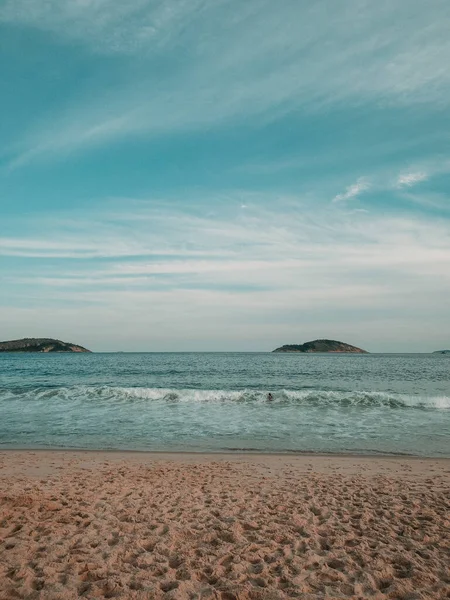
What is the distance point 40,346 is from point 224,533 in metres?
183

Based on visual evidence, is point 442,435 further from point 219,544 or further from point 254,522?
point 219,544

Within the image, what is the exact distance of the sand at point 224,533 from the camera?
5023mm

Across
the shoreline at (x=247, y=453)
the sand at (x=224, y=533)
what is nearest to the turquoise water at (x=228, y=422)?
the shoreline at (x=247, y=453)

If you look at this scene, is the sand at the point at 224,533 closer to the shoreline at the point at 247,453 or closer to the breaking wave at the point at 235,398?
the shoreline at the point at 247,453

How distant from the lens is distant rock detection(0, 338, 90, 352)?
167125 mm

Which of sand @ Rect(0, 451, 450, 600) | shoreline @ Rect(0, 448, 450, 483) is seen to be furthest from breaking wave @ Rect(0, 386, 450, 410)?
sand @ Rect(0, 451, 450, 600)

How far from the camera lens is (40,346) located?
171 meters

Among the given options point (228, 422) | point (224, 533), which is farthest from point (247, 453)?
point (224, 533)

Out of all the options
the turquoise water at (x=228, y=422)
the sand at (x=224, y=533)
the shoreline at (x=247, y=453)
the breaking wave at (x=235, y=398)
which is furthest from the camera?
the breaking wave at (x=235, y=398)

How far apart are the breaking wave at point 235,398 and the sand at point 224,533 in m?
15.5

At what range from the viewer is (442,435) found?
1614cm

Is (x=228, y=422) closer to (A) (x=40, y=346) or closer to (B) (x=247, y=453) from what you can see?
(B) (x=247, y=453)

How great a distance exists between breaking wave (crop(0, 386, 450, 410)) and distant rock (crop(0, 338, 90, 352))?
146155 millimetres

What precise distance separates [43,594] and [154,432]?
12.2m
